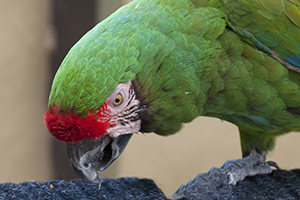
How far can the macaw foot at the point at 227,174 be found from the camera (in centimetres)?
126

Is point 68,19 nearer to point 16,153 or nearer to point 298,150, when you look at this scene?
point 16,153

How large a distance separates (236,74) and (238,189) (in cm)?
48

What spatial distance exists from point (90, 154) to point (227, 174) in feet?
2.11

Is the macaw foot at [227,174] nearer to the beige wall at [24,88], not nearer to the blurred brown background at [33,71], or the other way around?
the blurred brown background at [33,71]

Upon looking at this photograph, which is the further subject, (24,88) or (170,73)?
(24,88)

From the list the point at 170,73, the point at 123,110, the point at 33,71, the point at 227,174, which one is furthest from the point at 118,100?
the point at 33,71

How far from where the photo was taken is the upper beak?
36.3 inches

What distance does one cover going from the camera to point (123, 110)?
92cm

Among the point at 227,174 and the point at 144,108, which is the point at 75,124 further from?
the point at 227,174

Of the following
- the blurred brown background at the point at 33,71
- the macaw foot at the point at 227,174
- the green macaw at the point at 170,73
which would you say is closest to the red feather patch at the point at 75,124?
the green macaw at the point at 170,73

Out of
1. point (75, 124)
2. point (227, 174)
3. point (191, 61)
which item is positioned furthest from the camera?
point (227, 174)

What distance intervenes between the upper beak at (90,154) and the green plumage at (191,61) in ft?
0.40

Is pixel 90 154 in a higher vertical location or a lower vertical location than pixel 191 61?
lower

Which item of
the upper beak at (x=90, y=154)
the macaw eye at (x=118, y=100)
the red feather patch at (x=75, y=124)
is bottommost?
the upper beak at (x=90, y=154)
